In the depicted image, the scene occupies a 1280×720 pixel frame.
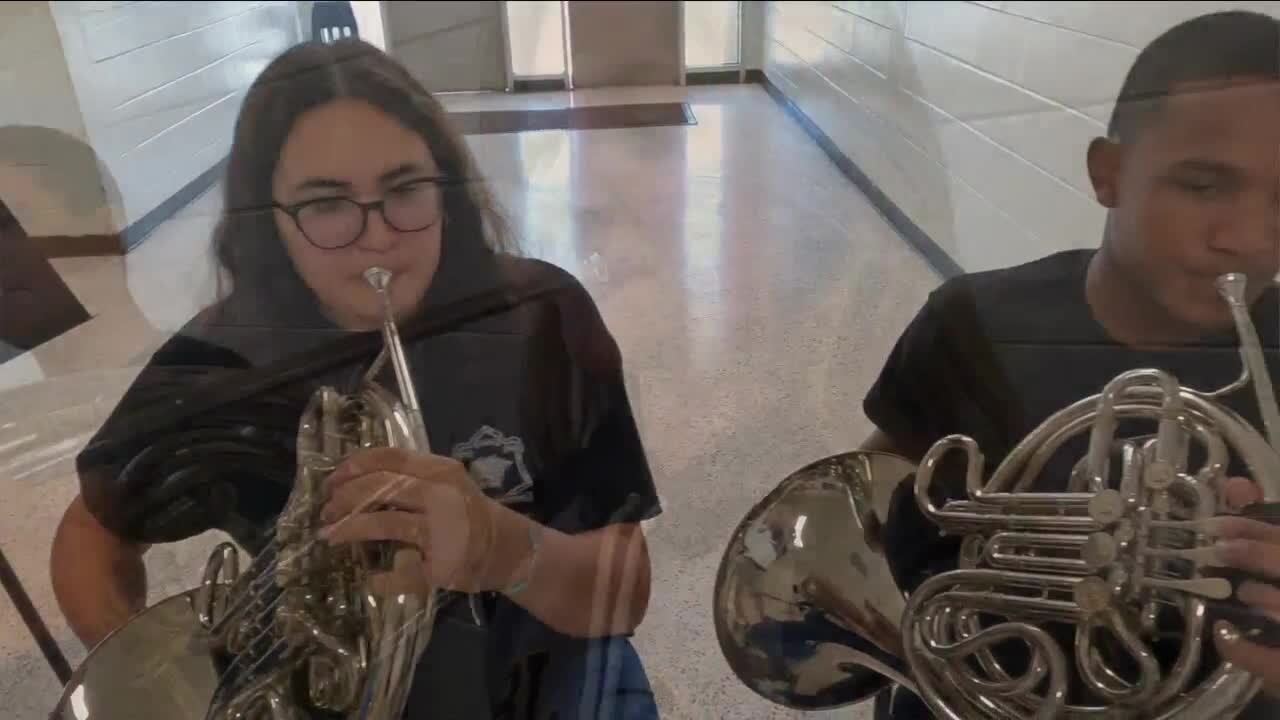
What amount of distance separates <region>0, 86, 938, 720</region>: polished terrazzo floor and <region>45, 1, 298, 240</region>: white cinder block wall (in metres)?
0.06

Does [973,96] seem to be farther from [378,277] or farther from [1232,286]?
[378,277]

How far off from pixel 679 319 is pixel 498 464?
0.25m

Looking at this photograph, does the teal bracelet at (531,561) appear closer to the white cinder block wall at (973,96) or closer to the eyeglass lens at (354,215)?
the eyeglass lens at (354,215)

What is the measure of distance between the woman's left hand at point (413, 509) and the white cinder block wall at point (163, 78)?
274 millimetres

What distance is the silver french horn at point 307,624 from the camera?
0.48 m

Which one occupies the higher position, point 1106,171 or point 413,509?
point 1106,171

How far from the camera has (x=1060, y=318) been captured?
23.3 inches

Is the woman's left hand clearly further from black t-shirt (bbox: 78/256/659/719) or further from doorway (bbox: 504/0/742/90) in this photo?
doorway (bbox: 504/0/742/90)

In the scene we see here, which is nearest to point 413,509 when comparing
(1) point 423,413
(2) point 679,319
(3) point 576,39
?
(1) point 423,413

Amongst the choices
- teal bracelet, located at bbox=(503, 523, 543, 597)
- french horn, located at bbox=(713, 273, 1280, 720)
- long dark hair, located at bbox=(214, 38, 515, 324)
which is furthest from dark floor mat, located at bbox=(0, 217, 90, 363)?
french horn, located at bbox=(713, 273, 1280, 720)

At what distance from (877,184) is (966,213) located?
89 millimetres

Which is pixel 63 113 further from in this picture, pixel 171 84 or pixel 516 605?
pixel 516 605

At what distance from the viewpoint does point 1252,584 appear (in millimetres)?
428

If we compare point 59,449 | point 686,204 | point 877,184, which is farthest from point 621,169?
point 59,449
